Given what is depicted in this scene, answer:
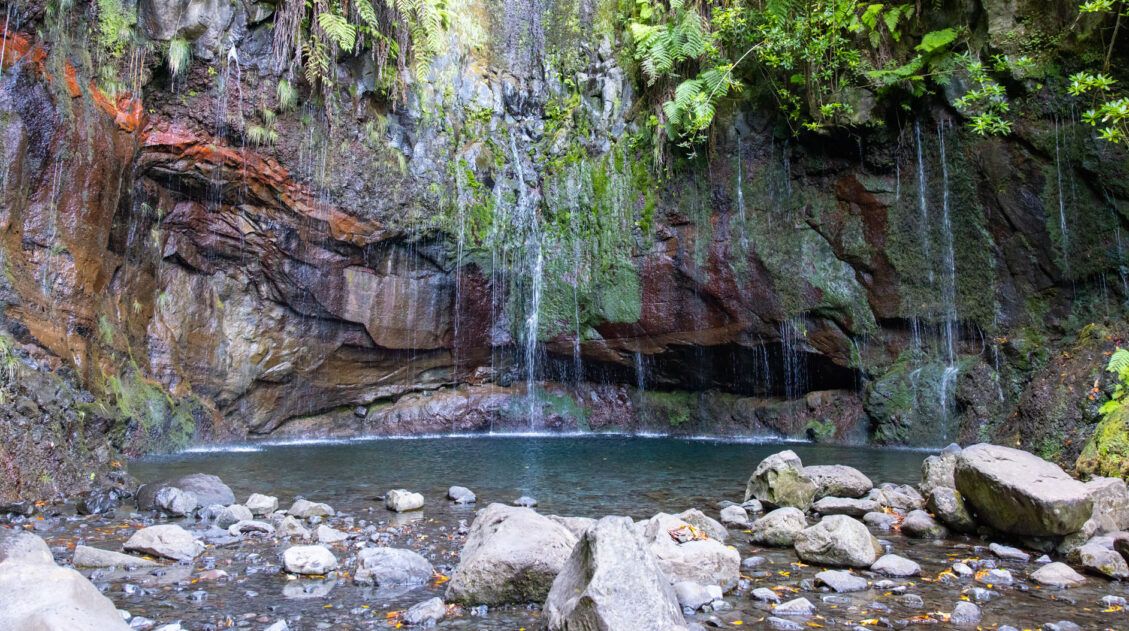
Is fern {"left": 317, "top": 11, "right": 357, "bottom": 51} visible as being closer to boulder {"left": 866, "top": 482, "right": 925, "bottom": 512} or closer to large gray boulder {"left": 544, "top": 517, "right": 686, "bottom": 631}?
boulder {"left": 866, "top": 482, "right": 925, "bottom": 512}

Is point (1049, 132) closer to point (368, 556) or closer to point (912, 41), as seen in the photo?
point (912, 41)

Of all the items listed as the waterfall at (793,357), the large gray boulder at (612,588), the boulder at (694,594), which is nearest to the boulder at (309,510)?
the large gray boulder at (612,588)

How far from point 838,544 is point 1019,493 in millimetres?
1465

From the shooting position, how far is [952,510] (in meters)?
5.85

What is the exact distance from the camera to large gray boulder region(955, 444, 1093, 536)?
5.09m

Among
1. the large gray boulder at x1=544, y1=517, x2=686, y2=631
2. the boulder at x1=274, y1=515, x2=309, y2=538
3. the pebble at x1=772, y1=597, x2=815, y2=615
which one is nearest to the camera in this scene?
the large gray boulder at x1=544, y1=517, x2=686, y2=631

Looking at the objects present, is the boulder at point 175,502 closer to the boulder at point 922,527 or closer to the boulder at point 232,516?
the boulder at point 232,516

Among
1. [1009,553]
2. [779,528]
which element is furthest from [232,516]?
[1009,553]

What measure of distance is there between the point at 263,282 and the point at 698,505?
1063 centimetres

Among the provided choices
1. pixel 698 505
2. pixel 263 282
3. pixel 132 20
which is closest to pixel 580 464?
pixel 698 505

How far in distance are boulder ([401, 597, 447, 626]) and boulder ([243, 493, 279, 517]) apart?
3346mm

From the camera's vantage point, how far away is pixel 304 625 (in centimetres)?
398

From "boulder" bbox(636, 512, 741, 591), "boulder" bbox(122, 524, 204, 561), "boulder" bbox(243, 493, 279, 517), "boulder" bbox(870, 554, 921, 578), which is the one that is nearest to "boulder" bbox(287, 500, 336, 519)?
"boulder" bbox(243, 493, 279, 517)

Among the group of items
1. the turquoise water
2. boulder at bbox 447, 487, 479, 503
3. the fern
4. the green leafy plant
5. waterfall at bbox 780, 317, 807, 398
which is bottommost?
the turquoise water
